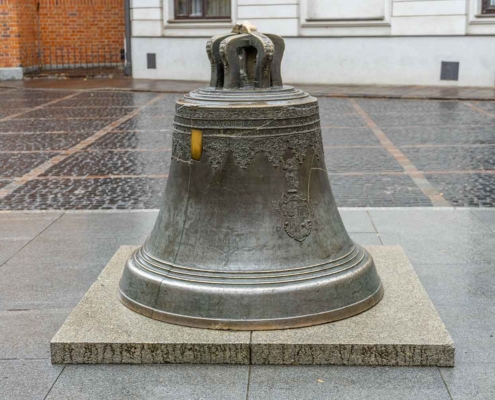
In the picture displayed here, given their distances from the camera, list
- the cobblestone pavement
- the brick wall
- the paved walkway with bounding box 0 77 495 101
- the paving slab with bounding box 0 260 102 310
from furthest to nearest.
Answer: the brick wall
the paved walkway with bounding box 0 77 495 101
the cobblestone pavement
the paving slab with bounding box 0 260 102 310

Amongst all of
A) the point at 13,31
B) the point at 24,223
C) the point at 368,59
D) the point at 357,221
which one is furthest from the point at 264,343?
the point at 13,31

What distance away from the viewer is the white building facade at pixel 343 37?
1888 cm

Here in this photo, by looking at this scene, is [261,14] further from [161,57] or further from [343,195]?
[343,195]

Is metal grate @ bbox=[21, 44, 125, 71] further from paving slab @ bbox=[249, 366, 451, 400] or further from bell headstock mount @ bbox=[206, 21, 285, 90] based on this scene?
paving slab @ bbox=[249, 366, 451, 400]

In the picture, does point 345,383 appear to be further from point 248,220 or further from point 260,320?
point 248,220

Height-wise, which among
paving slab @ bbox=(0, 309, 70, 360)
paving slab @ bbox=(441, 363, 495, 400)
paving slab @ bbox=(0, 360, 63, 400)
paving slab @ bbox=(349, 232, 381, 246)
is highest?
paving slab @ bbox=(441, 363, 495, 400)

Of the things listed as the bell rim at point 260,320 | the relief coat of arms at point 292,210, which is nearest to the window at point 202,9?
the relief coat of arms at point 292,210

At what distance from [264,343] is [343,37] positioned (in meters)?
17.0

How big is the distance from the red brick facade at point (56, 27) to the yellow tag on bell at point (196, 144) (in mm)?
19924

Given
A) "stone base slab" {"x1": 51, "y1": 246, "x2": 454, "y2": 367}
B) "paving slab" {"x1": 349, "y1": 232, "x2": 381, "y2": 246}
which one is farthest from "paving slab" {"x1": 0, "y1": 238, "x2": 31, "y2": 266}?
"paving slab" {"x1": 349, "y1": 232, "x2": 381, "y2": 246}

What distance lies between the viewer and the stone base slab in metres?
3.82

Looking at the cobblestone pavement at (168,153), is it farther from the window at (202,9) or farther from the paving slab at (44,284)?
the window at (202,9)

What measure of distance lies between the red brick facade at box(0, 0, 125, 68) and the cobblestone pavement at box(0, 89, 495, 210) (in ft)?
20.3

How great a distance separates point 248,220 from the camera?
4191mm
